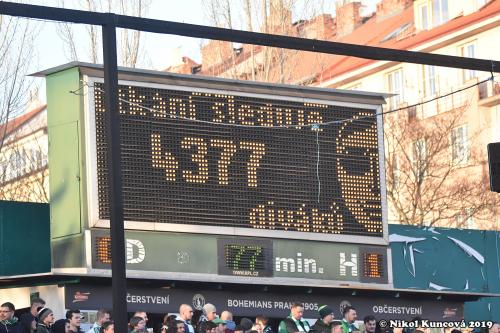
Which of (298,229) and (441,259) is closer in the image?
(298,229)

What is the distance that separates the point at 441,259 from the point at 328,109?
602cm

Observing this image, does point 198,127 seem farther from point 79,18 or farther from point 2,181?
point 2,181

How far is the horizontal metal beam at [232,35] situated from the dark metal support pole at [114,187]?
12.3 inches

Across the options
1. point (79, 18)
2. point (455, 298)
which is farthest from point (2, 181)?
point (79, 18)

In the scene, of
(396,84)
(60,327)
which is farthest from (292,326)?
(396,84)

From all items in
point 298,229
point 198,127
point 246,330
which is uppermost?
point 198,127

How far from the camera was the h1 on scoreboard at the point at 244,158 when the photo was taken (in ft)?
77.5

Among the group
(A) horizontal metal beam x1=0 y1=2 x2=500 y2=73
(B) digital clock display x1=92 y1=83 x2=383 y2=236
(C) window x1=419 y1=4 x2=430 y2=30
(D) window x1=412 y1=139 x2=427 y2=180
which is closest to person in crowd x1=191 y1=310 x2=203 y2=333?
(B) digital clock display x1=92 y1=83 x2=383 y2=236

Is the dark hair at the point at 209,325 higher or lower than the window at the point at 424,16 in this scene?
lower

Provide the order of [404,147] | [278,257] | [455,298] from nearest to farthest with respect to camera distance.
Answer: [278,257], [455,298], [404,147]

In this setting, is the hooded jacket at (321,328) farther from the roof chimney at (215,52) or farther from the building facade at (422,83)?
the roof chimney at (215,52)

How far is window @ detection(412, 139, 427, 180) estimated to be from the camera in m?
47.7

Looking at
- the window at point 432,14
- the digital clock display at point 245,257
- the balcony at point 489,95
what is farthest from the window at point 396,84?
the digital clock display at point 245,257

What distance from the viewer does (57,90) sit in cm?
2367
